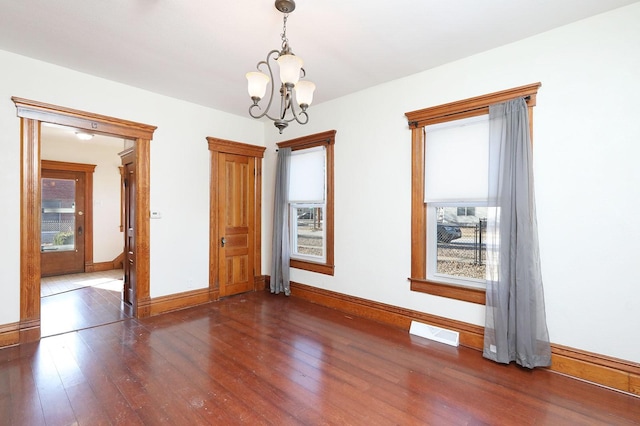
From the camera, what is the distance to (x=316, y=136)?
454 cm

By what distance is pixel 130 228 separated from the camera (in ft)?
14.2

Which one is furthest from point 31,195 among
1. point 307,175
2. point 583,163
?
point 583,163

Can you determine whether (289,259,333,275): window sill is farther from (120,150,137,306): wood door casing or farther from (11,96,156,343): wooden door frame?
(11,96,156,343): wooden door frame

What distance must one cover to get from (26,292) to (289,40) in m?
3.81

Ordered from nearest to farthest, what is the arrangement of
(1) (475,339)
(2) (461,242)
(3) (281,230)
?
(1) (475,339) < (2) (461,242) < (3) (281,230)

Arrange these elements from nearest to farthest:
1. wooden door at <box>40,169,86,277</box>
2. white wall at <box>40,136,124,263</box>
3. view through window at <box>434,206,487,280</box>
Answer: view through window at <box>434,206,487,280</box>, wooden door at <box>40,169,86,277</box>, white wall at <box>40,136,124,263</box>

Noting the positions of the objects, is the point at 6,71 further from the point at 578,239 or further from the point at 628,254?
the point at 628,254

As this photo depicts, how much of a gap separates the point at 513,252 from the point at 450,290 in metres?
0.78

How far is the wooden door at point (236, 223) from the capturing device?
4.87 meters

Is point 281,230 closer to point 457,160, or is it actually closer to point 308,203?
point 308,203

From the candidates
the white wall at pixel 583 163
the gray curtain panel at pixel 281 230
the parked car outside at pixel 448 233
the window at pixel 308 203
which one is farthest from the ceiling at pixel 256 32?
the parked car outside at pixel 448 233

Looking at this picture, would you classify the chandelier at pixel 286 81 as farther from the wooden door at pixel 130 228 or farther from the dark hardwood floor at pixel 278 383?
the wooden door at pixel 130 228

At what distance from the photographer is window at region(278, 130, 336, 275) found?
4.41 metres

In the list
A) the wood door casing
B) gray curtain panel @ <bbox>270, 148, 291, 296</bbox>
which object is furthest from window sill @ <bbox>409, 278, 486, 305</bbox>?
the wood door casing
